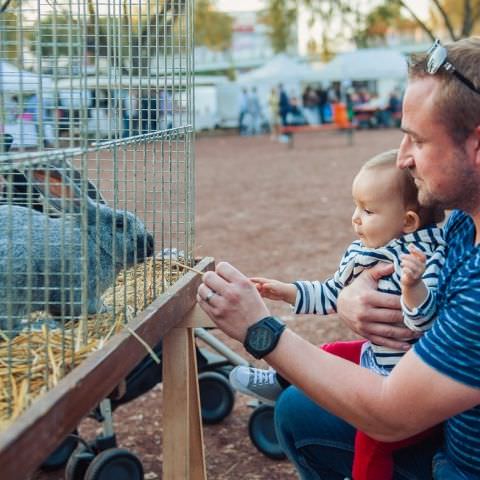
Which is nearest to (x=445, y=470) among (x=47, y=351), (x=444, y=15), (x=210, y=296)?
(x=210, y=296)

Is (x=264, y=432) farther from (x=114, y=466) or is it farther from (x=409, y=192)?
(x=409, y=192)

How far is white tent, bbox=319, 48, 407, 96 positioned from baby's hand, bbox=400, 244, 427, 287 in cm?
2990

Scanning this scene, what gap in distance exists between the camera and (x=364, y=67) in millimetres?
31766

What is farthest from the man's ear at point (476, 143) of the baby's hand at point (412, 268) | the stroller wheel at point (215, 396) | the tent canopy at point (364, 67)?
the tent canopy at point (364, 67)

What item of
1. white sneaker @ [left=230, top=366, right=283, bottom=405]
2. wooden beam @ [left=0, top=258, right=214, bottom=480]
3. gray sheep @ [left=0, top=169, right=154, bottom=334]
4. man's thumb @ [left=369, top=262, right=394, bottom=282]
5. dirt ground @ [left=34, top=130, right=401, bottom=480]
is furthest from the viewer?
dirt ground @ [left=34, top=130, right=401, bottom=480]

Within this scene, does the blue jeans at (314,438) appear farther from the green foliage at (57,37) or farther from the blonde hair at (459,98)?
the green foliage at (57,37)

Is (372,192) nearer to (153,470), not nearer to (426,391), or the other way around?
(426,391)

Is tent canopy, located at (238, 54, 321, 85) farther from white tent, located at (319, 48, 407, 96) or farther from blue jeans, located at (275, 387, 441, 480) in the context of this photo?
blue jeans, located at (275, 387, 441, 480)

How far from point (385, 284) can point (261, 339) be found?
1.79 ft

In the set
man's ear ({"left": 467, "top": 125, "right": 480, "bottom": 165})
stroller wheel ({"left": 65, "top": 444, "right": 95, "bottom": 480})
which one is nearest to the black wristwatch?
man's ear ({"left": 467, "top": 125, "right": 480, "bottom": 165})

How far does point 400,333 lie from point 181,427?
82 centimetres

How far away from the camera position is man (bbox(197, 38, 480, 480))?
6.58 feet

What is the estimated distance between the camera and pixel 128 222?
2.67 meters

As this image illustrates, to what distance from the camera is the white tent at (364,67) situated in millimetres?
31531
